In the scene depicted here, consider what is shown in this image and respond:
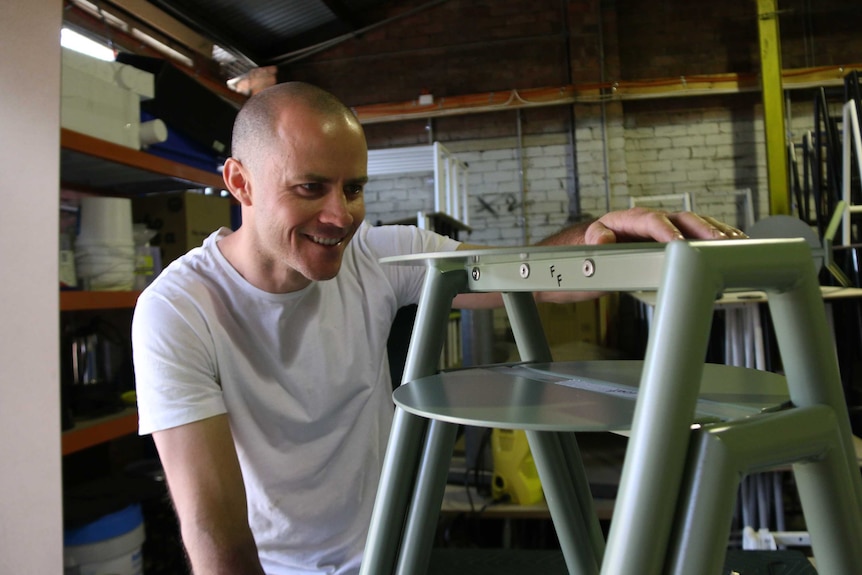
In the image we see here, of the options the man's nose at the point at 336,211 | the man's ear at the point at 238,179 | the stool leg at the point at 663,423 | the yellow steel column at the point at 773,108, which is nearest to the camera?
the stool leg at the point at 663,423

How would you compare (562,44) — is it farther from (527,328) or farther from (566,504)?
(566,504)

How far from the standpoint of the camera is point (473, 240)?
548 centimetres

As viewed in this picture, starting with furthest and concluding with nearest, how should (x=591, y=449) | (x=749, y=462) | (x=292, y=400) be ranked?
(x=591, y=449) → (x=292, y=400) → (x=749, y=462)

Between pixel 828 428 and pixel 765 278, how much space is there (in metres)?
0.12

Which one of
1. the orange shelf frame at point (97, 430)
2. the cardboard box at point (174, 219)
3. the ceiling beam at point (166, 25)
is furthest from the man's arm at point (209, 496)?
the ceiling beam at point (166, 25)

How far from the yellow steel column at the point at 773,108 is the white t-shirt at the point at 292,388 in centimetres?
418

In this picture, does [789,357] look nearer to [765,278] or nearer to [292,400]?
[765,278]

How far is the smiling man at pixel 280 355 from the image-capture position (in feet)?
3.21

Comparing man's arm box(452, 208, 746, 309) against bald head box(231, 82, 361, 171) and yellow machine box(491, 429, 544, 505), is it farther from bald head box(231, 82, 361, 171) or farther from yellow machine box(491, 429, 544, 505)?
yellow machine box(491, 429, 544, 505)

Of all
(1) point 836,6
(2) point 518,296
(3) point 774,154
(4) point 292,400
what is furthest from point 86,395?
(1) point 836,6

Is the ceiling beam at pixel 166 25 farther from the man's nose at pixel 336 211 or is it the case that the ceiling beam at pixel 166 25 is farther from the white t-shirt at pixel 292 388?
the man's nose at pixel 336 211

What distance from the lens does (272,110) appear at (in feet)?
3.65

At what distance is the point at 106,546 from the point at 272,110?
4.67 feet

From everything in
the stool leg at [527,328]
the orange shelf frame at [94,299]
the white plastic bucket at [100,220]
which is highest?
the white plastic bucket at [100,220]
